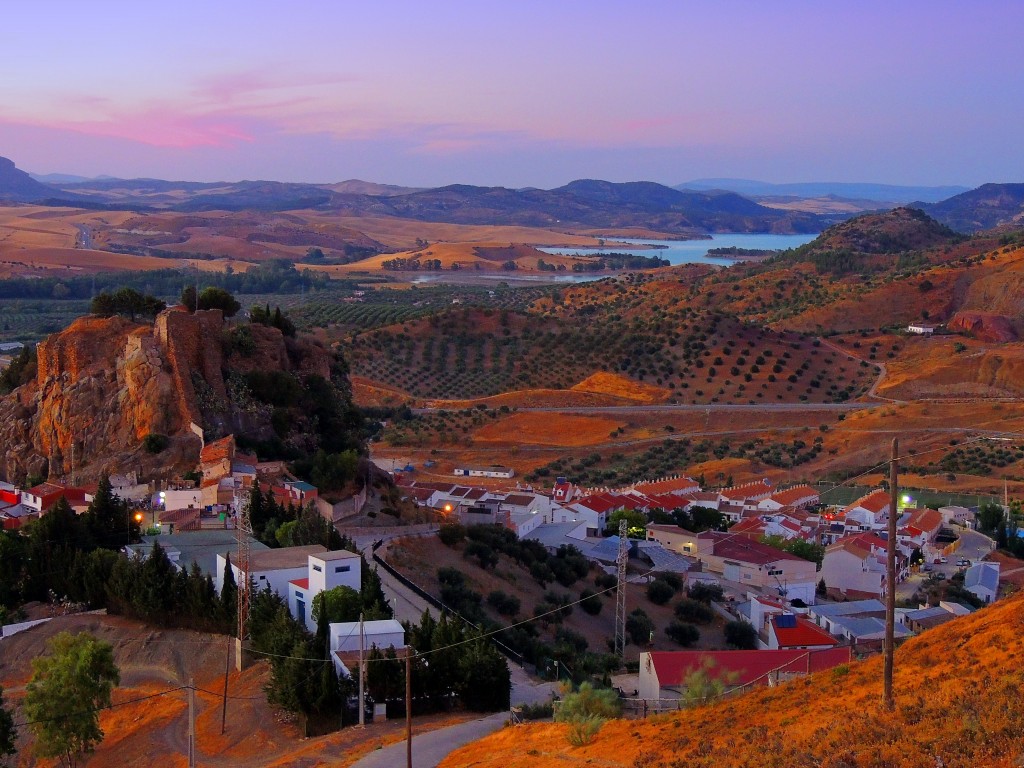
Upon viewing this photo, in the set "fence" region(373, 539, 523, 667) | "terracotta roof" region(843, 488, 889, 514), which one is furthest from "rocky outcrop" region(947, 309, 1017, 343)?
"fence" region(373, 539, 523, 667)

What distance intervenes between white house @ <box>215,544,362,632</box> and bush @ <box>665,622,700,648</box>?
8776mm

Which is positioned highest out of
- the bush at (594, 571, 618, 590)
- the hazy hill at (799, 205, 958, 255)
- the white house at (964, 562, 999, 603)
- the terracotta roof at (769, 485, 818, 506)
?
the hazy hill at (799, 205, 958, 255)

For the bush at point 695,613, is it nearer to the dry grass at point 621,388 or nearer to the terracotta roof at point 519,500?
the terracotta roof at point 519,500

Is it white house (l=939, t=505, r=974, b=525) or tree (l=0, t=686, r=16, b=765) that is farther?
Result: white house (l=939, t=505, r=974, b=525)

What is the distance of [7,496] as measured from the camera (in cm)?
3278

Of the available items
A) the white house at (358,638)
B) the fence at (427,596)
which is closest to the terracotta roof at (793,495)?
the fence at (427,596)

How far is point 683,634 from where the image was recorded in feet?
90.6

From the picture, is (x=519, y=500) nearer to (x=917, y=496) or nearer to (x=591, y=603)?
(x=591, y=603)

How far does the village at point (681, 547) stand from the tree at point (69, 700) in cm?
327

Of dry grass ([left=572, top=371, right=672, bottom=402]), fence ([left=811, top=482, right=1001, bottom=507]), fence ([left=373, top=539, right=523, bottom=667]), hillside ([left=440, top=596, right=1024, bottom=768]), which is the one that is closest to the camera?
hillside ([left=440, top=596, right=1024, bottom=768])

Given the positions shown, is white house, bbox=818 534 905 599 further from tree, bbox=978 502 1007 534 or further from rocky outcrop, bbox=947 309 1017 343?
rocky outcrop, bbox=947 309 1017 343

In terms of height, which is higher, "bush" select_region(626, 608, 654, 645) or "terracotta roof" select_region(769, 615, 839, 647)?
"terracotta roof" select_region(769, 615, 839, 647)

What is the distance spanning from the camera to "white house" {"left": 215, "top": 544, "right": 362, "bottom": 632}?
72.5ft

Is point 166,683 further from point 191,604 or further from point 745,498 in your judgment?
point 745,498
